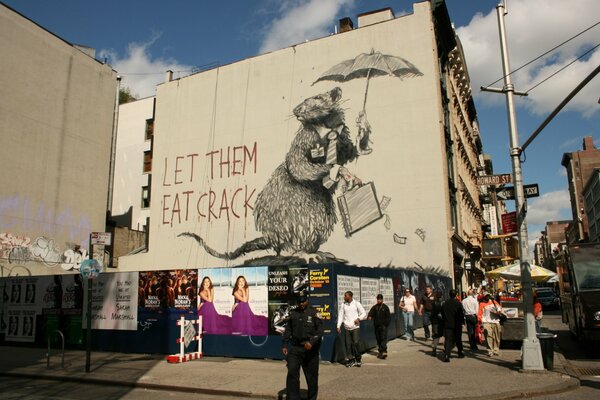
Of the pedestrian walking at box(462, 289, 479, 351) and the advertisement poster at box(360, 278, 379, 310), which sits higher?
the advertisement poster at box(360, 278, 379, 310)

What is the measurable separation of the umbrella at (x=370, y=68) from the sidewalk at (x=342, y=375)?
18.5 meters

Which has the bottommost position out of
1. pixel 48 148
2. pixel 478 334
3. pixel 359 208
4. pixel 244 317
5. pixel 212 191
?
pixel 478 334

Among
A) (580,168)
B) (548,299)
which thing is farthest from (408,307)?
(580,168)

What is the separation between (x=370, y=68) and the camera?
30094 mm

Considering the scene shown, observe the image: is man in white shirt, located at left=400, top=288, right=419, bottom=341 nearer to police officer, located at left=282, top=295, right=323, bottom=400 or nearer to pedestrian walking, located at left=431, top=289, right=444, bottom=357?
pedestrian walking, located at left=431, top=289, right=444, bottom=357

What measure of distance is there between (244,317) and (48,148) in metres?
24.7

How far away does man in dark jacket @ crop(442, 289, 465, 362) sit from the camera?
13.1m

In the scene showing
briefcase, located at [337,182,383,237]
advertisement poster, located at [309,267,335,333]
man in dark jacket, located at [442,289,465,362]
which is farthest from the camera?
briefcase, located at [337,182,383,237]

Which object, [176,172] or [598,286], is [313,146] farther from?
[598,286]

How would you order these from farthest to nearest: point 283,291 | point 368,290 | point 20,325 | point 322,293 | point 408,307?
point 20,325
point 408,307
point 368,290
point 283,291
point 322,293

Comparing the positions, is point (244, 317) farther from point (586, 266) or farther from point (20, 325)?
point (586, 266)

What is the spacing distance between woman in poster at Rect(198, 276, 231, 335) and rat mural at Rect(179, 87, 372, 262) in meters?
14.4

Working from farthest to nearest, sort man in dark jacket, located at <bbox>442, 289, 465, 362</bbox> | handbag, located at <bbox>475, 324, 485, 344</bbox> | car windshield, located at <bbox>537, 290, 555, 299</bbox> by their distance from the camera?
car windshield, located at <bbox>537, 290, 555, 299</bbox>
handbag, located at <bbox>475, 324, 485, 344</bbox>
man in dark jacket, located at <bbox>442, 289, 465, 362</bbox>

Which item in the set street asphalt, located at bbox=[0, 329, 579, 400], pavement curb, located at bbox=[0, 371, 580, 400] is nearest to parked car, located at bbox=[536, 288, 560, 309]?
street asphalt, located at bbox=[0, 329, 579, 400]
